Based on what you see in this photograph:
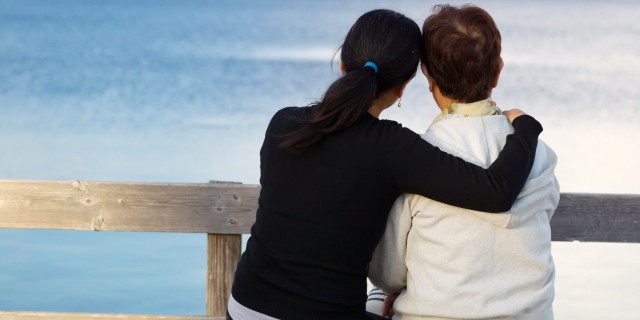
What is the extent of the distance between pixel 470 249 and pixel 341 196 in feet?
1.12

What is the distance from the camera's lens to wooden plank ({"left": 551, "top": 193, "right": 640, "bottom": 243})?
298cm

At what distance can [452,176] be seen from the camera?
6.30ft

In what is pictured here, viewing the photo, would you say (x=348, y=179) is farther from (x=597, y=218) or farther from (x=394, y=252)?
(x=597, y=218)

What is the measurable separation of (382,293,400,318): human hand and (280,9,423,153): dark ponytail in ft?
1.64

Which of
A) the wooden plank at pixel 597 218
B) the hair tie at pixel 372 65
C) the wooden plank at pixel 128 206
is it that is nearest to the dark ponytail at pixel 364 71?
the hair tie at pixel 372 65

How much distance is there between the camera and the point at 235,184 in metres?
2.94

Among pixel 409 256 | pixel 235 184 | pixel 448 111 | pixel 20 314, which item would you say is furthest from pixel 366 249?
pixel 20 314

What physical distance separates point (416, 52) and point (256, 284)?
27.6 inches

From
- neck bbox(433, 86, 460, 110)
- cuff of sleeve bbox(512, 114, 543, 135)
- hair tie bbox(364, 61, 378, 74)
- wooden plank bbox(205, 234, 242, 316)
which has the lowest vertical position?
wooden plank bbox(205, 234, 242, 316)

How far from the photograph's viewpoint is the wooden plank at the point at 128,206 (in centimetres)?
293

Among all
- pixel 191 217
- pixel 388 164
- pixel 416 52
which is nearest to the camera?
pixel 388 164

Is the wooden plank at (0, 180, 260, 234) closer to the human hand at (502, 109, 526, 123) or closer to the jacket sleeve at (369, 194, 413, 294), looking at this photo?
the jacket sleeve at (369, 194, 413, 294)

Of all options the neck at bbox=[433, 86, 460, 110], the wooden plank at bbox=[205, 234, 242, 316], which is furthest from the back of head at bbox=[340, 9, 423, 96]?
the wooden plank at bbox=[205, 234, 242, 316]

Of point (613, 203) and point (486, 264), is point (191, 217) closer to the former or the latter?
point (486, 264)
